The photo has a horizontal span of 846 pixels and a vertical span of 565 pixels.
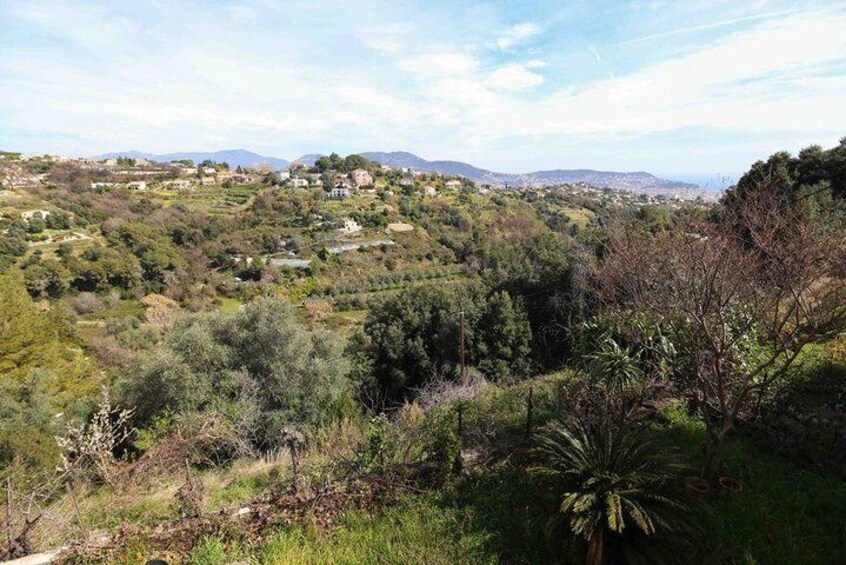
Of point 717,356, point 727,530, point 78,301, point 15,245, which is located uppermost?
point 717,356

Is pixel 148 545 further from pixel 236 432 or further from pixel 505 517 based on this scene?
pixel 236 432

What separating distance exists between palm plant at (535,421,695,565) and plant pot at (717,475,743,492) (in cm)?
69

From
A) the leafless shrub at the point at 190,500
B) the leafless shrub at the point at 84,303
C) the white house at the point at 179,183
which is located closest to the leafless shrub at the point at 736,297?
the leafless shrub at the point at 190,500

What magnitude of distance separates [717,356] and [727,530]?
5.09ft

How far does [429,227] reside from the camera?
60.6 metres

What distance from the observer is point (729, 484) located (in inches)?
174

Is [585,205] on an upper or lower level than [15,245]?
upper

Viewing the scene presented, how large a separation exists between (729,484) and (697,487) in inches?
21.4

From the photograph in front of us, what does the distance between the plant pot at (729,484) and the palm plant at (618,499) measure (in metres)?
0.69

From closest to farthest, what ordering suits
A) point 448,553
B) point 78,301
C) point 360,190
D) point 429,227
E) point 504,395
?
point 448,553, point 504,395, point 78,301, point 429,227, point 360,190

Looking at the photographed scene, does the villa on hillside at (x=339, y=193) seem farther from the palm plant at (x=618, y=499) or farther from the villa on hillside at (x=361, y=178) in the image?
the palm plant at (x=618, y=499)

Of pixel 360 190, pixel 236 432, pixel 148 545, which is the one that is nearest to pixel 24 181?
pixel 360 190

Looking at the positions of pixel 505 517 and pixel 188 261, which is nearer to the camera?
pixel 505 517

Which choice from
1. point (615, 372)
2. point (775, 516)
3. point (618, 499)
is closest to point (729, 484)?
point (775, 516)
